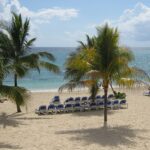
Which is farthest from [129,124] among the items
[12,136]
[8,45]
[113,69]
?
[8,45]

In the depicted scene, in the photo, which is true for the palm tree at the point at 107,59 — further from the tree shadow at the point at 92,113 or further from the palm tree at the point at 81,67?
the tree shadow at the point at 92,113

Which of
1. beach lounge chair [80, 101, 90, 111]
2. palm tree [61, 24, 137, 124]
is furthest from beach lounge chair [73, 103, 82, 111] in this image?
palm tree [61, 24, 137, 124]

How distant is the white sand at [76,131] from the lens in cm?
1188

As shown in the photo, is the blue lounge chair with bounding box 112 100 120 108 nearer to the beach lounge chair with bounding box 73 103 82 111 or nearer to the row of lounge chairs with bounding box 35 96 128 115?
the row of lounge chairs with bounding box 35 96 128 115

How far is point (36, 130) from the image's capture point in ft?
46.2

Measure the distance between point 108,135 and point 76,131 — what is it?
143cm

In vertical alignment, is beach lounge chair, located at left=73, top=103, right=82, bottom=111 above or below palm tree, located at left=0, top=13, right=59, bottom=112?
below

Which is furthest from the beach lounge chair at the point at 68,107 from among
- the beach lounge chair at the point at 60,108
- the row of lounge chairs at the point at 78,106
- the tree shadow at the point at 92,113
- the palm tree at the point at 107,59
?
the palm tree at the point at 107,59

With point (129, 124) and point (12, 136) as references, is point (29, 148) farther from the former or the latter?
point (129, 124)

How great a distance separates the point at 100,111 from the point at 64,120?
3.33 m

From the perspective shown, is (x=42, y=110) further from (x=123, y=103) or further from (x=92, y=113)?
(x=123, y=103)

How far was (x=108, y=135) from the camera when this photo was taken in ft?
43.8

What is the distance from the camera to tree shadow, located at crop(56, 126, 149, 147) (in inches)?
487

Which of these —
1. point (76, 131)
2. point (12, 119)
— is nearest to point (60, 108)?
point (12, 119)
